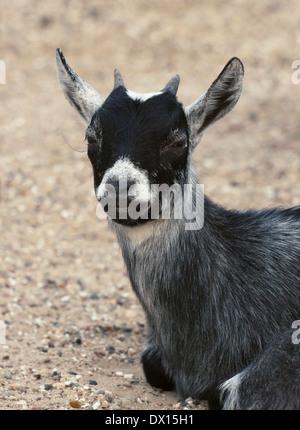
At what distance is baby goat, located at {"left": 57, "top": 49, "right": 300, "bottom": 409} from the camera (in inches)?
218

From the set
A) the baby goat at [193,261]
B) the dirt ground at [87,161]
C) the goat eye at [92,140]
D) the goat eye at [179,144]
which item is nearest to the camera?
the baby goat at [193,261]

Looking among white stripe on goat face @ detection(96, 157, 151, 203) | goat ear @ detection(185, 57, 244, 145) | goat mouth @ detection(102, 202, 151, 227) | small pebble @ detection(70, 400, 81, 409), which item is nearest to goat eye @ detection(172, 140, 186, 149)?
goat ear @ detection(185, 57, 244, 145)

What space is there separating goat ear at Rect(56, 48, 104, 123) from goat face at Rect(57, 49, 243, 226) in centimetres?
17

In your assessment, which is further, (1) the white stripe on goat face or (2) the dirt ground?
(2) the dirt ground

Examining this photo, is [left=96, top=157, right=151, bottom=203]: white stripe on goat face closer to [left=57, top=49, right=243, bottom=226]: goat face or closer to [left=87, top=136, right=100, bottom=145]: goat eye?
[left=57, top=49, right=243, bottom=226]: goat face

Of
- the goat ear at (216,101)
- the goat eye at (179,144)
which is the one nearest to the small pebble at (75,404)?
the goat eye at (179,144)

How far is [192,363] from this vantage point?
6074 mm

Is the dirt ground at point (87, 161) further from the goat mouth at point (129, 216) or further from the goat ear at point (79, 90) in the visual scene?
the goat mouth at point (129, 216)

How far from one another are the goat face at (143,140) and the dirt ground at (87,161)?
502mm

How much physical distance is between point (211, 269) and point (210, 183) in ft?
20.7

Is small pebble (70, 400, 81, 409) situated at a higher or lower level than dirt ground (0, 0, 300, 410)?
lower

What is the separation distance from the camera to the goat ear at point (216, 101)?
585cm
